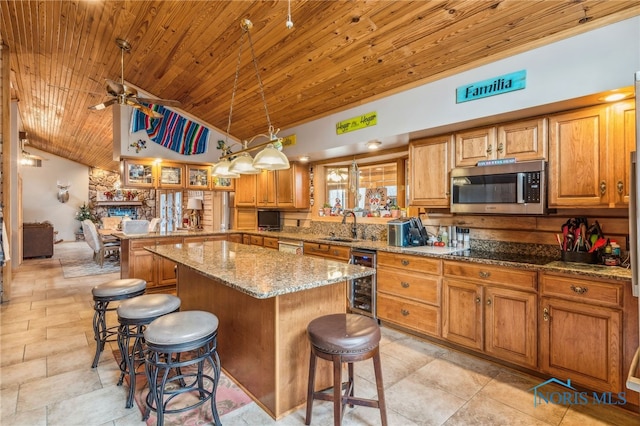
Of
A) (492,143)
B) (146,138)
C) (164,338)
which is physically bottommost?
(164,338)

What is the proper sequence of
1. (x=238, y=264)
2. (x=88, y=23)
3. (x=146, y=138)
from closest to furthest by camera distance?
1. (x=238, y=264)
2. (x=88, y=23)
3. (x=146, y=138)

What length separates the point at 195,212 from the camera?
7.05m

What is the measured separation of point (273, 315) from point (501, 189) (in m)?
2.21

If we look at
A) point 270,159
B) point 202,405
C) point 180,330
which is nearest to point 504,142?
point 270,159

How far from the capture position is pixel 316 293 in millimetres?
2100

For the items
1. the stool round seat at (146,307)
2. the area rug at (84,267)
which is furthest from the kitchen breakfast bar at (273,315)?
the area rug at (84,267)

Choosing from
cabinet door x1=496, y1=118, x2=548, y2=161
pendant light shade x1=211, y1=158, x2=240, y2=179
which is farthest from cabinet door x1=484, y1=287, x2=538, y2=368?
pendant light shade x1=211, y1=158, x2=240, y2=179

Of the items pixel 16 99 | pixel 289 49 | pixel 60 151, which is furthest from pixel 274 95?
pixel 60 151

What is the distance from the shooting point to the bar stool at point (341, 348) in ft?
5.25

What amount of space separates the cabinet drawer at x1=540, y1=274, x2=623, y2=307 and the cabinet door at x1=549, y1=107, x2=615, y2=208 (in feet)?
1.94

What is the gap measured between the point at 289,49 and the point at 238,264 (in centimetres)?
226

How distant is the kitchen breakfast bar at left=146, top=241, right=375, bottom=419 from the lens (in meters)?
1.90

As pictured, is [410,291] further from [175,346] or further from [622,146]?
[175,346]

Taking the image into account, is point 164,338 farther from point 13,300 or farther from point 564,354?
point 13,300
